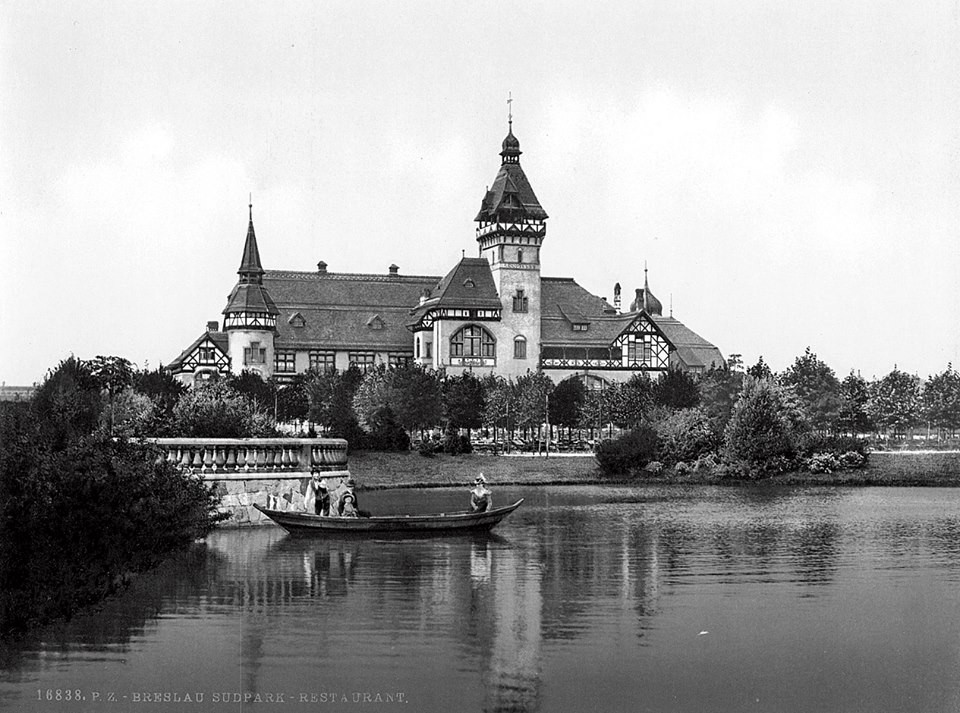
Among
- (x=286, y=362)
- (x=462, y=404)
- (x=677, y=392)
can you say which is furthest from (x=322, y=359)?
(x=677, y=392)

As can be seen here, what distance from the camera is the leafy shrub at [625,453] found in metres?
61.0

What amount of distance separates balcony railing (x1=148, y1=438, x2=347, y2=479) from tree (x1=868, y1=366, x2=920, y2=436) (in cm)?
6183

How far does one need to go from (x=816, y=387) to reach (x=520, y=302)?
32.4 m

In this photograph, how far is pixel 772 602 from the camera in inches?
810

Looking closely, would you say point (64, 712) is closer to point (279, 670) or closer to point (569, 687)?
point (279, 670)

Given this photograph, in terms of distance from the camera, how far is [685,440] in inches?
2430

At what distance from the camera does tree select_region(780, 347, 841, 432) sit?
75.6 meters

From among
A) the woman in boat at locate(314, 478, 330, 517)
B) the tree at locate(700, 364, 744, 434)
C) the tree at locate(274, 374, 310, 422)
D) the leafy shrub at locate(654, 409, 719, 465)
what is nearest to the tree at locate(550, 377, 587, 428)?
the tree at locate(700, 364, 744, 434)

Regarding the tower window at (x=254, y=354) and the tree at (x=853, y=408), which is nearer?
the tree at (x=853, y=408)

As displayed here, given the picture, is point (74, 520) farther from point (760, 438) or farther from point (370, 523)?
point (760, 438)

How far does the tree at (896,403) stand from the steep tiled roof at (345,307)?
1528 inches

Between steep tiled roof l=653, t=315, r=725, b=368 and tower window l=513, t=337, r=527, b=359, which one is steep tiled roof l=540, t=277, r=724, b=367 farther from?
steep tiled roof l=653, t=315, r=725, b=368

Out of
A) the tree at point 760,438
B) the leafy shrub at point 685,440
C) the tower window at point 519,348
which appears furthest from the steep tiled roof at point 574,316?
the tree at point 760,438

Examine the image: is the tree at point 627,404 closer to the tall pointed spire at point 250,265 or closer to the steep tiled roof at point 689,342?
the tall pointed spire at point 250,265
